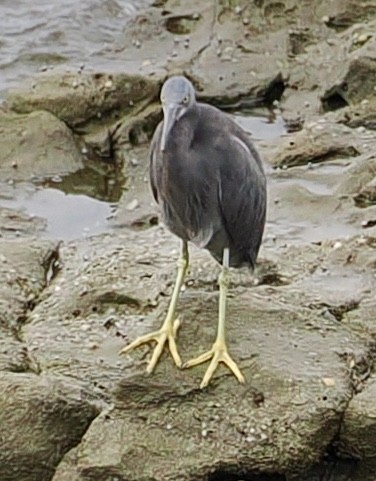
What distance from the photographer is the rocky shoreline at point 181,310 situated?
16.0 ft

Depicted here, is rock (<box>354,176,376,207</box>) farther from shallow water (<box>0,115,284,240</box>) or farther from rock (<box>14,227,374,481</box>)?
shallow water (<box>0,115,284,240</box>)

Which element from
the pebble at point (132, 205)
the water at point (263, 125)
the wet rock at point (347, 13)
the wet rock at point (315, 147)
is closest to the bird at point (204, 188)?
the pebble at point (132, 205)

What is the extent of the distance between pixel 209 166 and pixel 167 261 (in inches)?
41.8

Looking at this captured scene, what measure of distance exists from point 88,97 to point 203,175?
3.02 metres

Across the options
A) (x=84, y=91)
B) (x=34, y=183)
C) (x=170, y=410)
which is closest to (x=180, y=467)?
(x=170, y=410)

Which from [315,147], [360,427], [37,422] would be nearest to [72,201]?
[315,147]

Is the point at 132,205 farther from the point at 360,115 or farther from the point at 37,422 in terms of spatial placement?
the point at 37,422

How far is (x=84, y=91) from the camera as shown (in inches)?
309

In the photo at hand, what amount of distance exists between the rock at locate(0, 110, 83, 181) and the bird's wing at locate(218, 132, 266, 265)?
2380 millimetres

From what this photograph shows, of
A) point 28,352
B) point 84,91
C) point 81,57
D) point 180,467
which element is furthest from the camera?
point 81,57

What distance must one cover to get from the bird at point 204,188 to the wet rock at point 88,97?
2.73 meters

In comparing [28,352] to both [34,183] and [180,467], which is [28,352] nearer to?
[180,467]

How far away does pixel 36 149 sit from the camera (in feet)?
24.6

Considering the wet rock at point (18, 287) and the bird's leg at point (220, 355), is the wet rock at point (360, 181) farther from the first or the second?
the bird's leg at point (220, 355)
